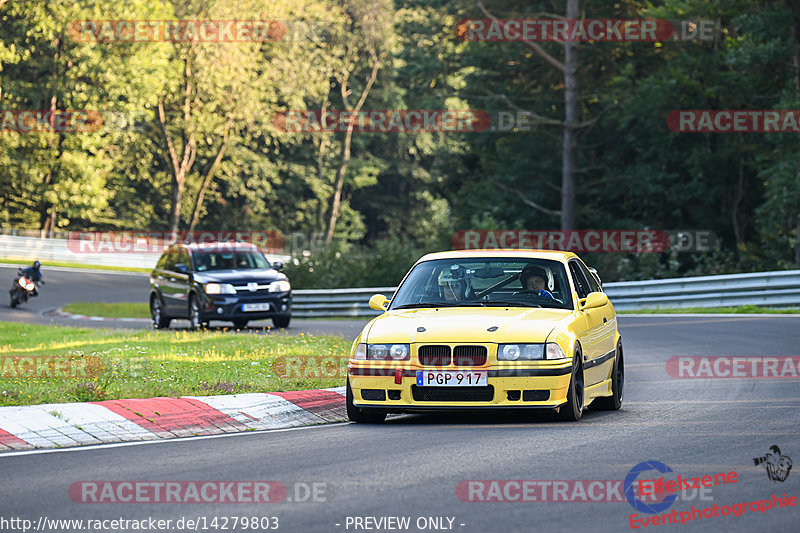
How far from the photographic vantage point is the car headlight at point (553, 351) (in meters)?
10.4

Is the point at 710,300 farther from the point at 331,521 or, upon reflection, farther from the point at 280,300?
the point at 331,521

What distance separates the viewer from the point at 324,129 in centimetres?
7675

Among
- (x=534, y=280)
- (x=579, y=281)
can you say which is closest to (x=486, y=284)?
(x=534, y=280)

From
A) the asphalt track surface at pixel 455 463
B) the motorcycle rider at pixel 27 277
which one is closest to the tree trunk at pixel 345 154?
the motorcycle rider at pixel 27 277

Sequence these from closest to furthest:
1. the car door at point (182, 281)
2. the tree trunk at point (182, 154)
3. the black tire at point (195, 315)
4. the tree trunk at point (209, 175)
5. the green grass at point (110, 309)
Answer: the black tire at point (195, 315), the car door at point (182, 281), the green grass at point (110, 309), the tree trunk at point (182, 154), the tree trunk at point (209, 175)

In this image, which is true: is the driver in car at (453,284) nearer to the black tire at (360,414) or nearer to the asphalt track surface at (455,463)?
the asphalt track surface at (455,463)

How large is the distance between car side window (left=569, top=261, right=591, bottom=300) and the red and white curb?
2492 millimetres

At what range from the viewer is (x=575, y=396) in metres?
10.8

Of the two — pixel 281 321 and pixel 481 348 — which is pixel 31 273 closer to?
pixel 281 321

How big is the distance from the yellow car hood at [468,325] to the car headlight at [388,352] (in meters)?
0.05

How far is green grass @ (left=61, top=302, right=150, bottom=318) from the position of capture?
3722 cm

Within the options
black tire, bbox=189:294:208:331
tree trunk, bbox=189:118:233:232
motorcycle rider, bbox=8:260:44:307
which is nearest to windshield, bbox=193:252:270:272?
black tire, bbox=189:294:208:331

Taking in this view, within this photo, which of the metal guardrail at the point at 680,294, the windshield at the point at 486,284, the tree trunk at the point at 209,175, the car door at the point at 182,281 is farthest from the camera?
the tree trunk at the point at 209,175

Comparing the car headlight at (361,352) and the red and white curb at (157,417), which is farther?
the car headlight at (361,352)
